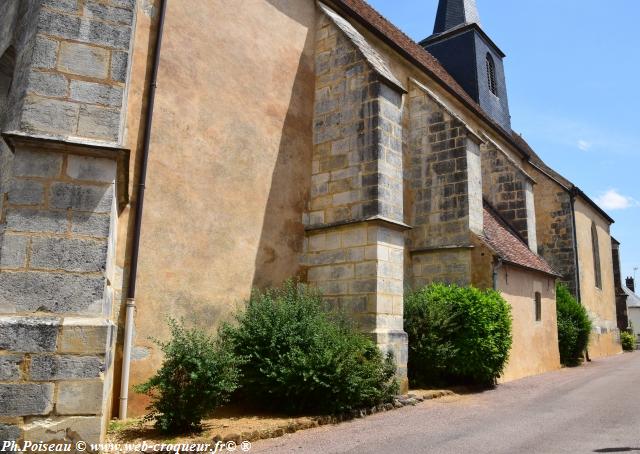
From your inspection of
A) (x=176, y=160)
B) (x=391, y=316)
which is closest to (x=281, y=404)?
(x=391, y=316)

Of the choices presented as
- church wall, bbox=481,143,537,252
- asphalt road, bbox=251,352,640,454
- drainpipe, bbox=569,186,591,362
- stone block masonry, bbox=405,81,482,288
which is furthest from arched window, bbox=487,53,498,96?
asphalt road, bbox=251,352,640,454

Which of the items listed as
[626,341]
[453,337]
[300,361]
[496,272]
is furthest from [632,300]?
[300,361]

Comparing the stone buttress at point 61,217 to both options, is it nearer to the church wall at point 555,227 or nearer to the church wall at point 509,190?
the church wall at point 509,190

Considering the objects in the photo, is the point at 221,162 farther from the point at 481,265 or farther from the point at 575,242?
the point at 575,242

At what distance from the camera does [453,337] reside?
9.25 meters

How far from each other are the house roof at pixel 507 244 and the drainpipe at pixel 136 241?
7.17 meters

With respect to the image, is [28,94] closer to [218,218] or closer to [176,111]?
[176,111]

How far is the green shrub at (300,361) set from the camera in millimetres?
6258

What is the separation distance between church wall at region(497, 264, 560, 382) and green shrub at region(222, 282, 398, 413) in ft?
17.0

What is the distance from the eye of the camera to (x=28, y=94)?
441 cm

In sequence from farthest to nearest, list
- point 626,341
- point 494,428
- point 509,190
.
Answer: point 626,341 < point 509,190 < point 494,428

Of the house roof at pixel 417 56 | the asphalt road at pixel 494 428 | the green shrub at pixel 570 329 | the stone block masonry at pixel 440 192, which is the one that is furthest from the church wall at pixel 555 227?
the asphalt road at pixel 494 428

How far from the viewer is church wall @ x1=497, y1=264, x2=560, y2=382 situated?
1134 cm

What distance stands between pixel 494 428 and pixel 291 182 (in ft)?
16.5
